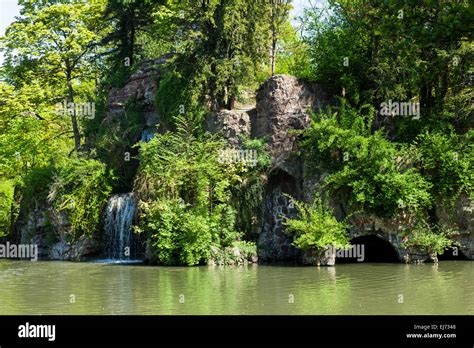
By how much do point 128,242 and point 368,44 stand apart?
468 inches

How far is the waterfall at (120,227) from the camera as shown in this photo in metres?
22.6

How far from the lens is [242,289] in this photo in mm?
14273

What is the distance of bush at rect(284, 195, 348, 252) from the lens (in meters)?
19.4

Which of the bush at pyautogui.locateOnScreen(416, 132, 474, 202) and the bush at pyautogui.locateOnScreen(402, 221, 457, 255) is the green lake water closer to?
the bush at pyautogui.locateOnScreen(402, 221, 457, 255)

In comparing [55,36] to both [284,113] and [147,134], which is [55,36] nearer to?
[147,134]

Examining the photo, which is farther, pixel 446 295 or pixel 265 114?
pixel 265 114

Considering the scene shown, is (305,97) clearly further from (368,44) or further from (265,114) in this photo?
(368,44)

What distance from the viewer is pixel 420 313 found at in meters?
10.8

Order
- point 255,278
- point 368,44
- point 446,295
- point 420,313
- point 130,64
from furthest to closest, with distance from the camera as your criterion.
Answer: point 130,64 < point 368,44 < point 255,278 < point 446,295 < point 420,313

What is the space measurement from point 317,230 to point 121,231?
24.9 feet

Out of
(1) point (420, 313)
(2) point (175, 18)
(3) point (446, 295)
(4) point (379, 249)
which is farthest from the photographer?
(2) point (175, 18)

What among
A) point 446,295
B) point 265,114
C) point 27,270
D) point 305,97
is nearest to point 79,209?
point 27,270

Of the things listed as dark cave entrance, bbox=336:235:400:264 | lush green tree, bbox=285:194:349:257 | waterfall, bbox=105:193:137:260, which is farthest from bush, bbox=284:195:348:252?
waterfall, bbox=105:193:137:260

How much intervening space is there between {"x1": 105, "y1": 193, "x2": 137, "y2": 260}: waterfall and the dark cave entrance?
7519mm
